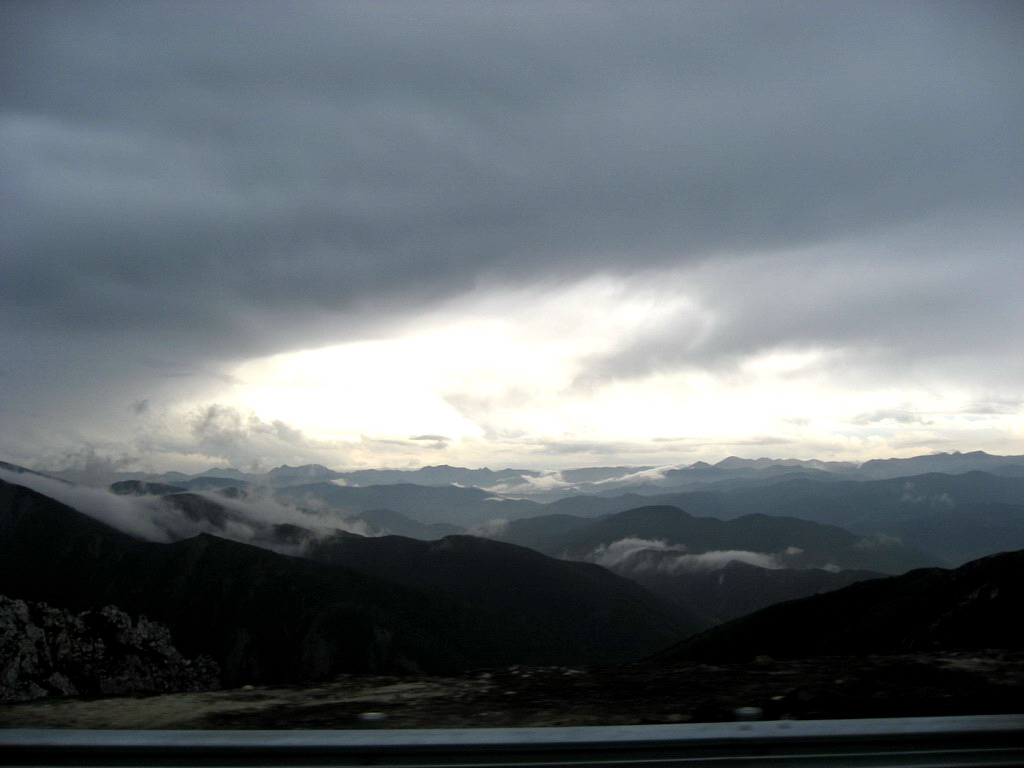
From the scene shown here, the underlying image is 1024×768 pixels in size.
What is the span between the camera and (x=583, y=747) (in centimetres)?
484

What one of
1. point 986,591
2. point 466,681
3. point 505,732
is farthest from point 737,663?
point 986,591

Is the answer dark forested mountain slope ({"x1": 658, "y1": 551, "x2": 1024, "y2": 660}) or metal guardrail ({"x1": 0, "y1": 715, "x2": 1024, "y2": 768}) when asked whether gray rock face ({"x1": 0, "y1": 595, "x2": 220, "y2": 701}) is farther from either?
metal guardrail ({"x1": 0, "y1": 715, "x2": 1024, "y2": 768})

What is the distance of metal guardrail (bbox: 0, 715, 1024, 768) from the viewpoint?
4750 mm

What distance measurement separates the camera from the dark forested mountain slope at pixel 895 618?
81500 mm

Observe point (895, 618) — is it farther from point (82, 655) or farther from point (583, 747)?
point (82, 655)

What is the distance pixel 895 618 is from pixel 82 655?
478 feet

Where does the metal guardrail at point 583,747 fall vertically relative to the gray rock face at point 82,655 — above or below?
above

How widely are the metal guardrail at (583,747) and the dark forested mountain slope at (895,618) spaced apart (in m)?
49.0

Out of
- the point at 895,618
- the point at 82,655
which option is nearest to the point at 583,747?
the point at 895,618

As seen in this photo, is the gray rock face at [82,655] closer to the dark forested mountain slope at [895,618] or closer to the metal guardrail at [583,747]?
the dark forested mountain slope at [895,618]

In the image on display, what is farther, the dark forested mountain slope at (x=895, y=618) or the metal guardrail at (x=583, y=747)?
the dark forested mountain slope at (x=895, y=618)

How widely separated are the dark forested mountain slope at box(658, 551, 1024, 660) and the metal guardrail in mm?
49049

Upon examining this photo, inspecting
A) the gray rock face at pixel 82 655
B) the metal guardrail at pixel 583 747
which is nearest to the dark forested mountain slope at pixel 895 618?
the metal guardrail at pixel 583 747

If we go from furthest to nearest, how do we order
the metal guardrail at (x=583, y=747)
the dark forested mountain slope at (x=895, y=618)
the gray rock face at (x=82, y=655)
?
the gray rock face at (x=82, y=655) → the dark forested mountain slope at (x=895, y=618) → the metal guardrail at (x=583, y=747)
